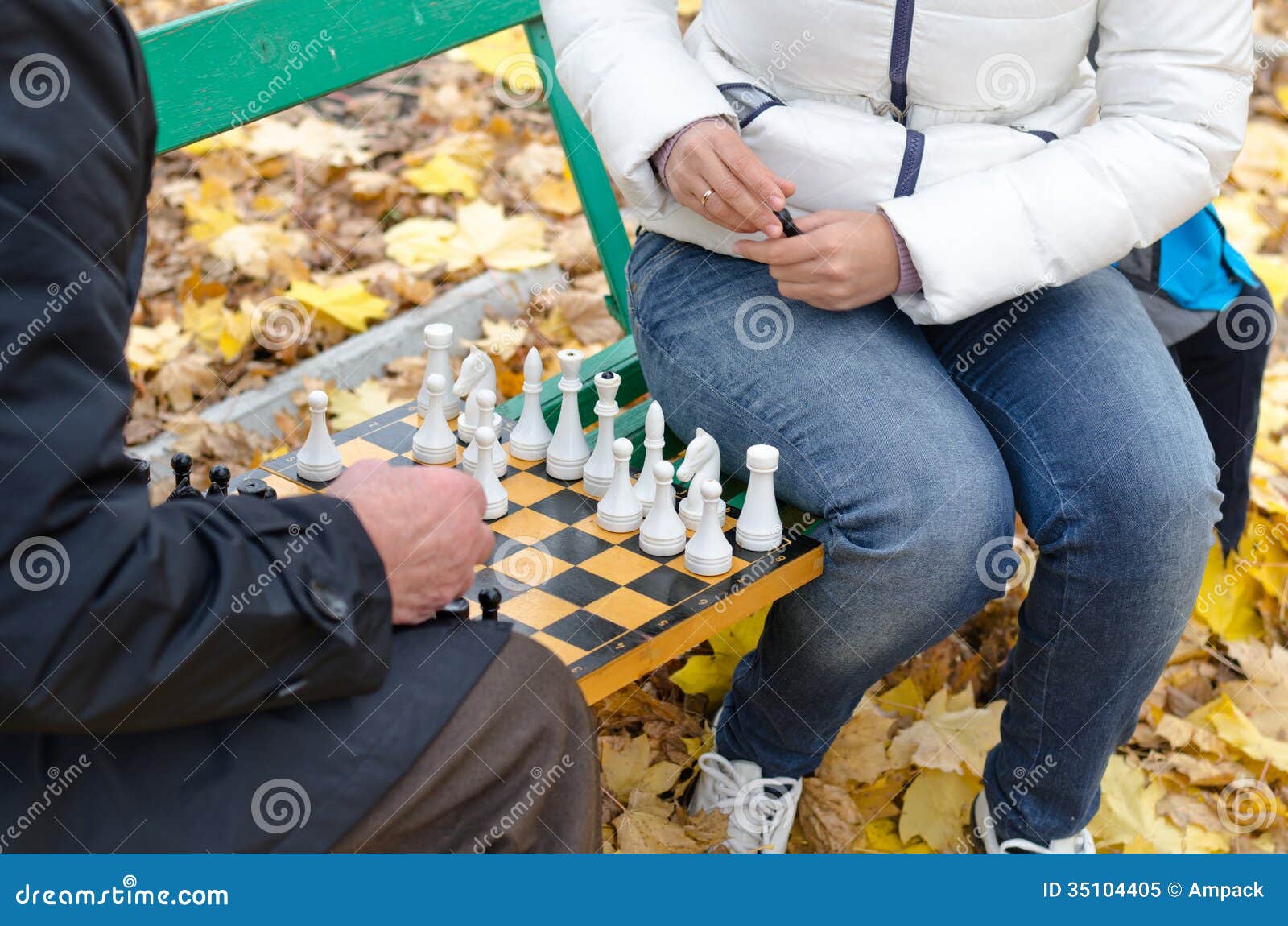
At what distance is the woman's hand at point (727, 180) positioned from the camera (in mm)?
1915

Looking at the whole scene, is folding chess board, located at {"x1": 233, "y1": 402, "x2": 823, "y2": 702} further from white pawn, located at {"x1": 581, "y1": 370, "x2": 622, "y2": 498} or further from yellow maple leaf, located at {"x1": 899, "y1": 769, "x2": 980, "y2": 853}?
yellow maple leaf, located at {"x1": 899, "y1": 769, "x2": 980, "y2": 853}

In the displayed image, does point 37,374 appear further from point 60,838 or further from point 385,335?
point 385,335

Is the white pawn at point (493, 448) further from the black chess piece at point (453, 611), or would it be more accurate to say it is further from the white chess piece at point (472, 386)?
the black chess piece at point (453, 611)

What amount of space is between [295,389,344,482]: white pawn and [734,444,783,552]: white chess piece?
61 cm

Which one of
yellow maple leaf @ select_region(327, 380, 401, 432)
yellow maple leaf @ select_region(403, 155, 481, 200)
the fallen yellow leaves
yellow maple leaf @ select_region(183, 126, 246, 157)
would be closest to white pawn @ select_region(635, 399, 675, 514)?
yellow maple leaf @ select_region(327, 380, 401, 432)

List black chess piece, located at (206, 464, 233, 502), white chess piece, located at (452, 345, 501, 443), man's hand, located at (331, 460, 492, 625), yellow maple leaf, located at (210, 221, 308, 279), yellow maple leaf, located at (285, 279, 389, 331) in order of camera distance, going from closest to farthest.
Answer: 1. man's hand, located at (331, 460, 492, 625)
2. black chess piece, located at (206, 464, 233, 502)
3. white chess piece, located at (452, 345, 501, 443)
4. yellow maple leaf, located at (285, 279, 389, 331)
5. yellow maple leaf, located at (210, 221, 308, 279)

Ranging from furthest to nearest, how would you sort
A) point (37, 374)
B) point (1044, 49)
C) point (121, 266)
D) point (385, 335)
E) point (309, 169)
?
point (309, 169)
point (385, 335)
point (1044, 49)
point (121, 266)
point (37, 374)

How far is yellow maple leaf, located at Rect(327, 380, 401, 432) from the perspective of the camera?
310 centimetres

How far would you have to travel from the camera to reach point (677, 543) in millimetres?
1930

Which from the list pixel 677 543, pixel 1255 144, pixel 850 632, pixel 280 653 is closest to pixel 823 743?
pixel 850 632

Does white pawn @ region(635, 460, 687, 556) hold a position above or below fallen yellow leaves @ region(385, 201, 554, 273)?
above

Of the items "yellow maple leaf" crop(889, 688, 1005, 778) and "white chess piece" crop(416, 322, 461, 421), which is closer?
"white chess piece" crop(416, 322, 461, 421)

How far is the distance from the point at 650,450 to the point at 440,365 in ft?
1.40

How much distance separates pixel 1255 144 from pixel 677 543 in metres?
3.50
